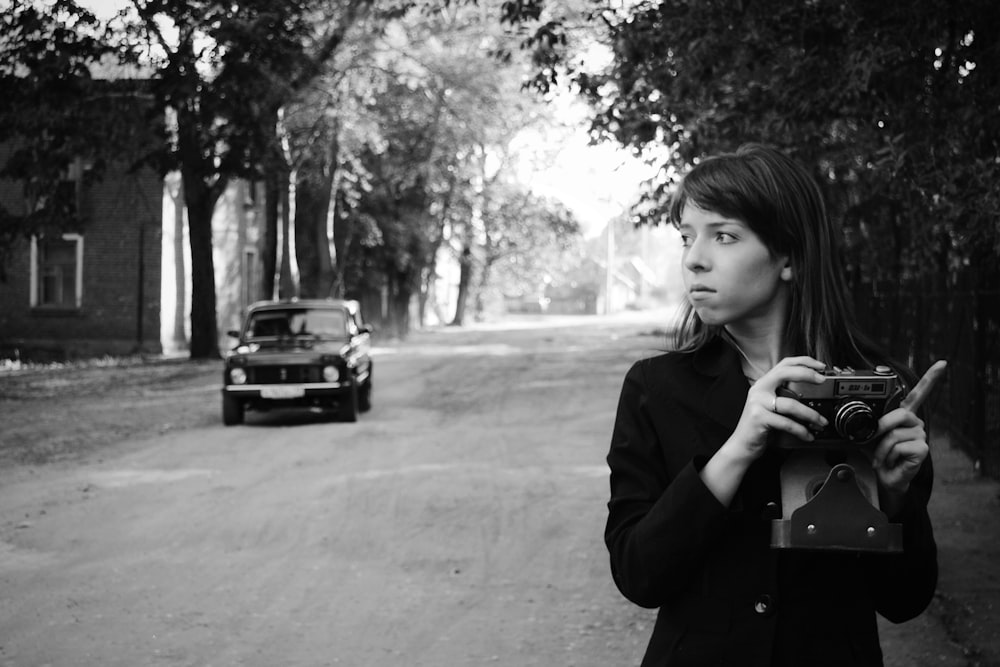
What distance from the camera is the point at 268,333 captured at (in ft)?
57.8

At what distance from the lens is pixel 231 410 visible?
1662cm

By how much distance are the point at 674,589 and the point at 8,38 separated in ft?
64.3

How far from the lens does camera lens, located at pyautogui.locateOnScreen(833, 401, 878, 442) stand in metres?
1.93

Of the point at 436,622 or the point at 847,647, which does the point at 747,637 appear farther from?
the point at 436,622

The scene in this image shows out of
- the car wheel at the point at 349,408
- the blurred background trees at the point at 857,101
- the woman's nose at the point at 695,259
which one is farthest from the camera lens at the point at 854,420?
the car wheel at the point at 349,408

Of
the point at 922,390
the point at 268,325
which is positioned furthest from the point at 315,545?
the point at 268,325

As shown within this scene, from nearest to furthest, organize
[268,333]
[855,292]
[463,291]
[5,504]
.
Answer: [5,504] < [268,333] < [855,292] < [463,291]

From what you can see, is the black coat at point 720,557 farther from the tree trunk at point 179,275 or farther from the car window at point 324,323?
the tree trunk at point 179,275

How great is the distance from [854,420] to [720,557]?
404 millimetres

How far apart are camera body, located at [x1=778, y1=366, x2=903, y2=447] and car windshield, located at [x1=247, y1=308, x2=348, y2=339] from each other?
626 inches

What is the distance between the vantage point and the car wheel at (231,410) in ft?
54.3

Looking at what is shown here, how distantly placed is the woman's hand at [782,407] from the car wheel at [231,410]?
15101 mm

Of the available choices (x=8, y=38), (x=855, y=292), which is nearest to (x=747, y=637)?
(x=8, y=38)

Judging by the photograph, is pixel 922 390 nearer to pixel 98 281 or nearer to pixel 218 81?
pixel 218 81
